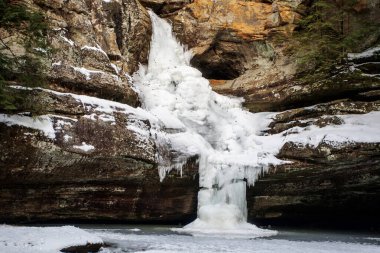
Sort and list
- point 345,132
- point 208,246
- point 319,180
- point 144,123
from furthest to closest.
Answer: point 319,180
point 345,132
point 144,123
point 208,246

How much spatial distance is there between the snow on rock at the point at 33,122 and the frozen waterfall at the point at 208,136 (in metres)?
3.23

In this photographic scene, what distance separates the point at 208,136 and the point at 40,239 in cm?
821

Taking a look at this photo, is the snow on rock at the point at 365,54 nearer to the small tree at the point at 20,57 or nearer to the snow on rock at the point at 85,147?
the snow on rock at the point at 85,147

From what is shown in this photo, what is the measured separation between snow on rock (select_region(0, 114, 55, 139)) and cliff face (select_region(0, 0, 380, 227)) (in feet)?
0.13

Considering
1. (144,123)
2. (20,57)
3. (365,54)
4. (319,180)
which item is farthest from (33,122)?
(365,54)

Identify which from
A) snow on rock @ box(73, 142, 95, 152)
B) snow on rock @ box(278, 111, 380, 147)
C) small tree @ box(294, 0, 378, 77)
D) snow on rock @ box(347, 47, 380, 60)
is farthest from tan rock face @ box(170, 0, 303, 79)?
snow on rock @ box(73, 142, 95, 152)

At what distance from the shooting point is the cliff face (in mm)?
10914

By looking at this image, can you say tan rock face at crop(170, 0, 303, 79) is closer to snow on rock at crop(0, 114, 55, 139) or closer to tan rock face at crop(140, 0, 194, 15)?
tan rock face at crop(140, 0, 194, 15)

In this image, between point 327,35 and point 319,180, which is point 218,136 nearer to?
point 319,180

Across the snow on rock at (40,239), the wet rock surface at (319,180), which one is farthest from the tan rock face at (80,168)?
the wet rock surface at (319,180)

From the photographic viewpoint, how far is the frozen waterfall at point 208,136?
41.0ft

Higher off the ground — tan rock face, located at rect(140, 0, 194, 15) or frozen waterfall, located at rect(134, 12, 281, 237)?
tan rock face, located at rect(140, 0, 194, 15)

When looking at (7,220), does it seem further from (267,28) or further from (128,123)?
(267,28)

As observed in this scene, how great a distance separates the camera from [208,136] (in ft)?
47.4
